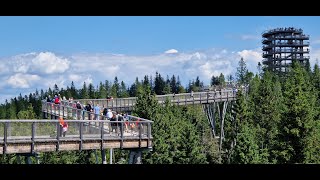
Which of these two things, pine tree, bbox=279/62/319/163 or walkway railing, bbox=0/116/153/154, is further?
pine tree, bbox=279/62/319/163

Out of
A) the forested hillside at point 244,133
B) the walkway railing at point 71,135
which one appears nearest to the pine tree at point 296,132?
the forested hillside at point 244,133

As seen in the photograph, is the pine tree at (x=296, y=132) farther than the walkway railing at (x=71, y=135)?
Yes

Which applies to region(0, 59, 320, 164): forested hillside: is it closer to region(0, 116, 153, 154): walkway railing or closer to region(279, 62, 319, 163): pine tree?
region(279, 62, 319, 163): pine tree

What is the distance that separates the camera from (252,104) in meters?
59.3

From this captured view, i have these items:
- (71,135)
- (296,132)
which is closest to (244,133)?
(296,132)

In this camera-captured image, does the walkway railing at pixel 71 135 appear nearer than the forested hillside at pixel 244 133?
Yes

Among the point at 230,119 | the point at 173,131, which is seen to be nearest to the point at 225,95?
the point at 230,119

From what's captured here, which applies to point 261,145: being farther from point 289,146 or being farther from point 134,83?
point 134,83

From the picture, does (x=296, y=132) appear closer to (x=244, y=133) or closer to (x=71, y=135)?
(x=244, y=133)

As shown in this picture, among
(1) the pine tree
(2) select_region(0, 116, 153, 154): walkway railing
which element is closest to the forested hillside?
(1) the pine tree

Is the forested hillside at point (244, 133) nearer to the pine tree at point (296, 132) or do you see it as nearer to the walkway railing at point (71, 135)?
the pine tree at point (296, 132)

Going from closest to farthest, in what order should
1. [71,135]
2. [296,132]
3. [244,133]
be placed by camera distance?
[71,135], [296,132], [244,133]
